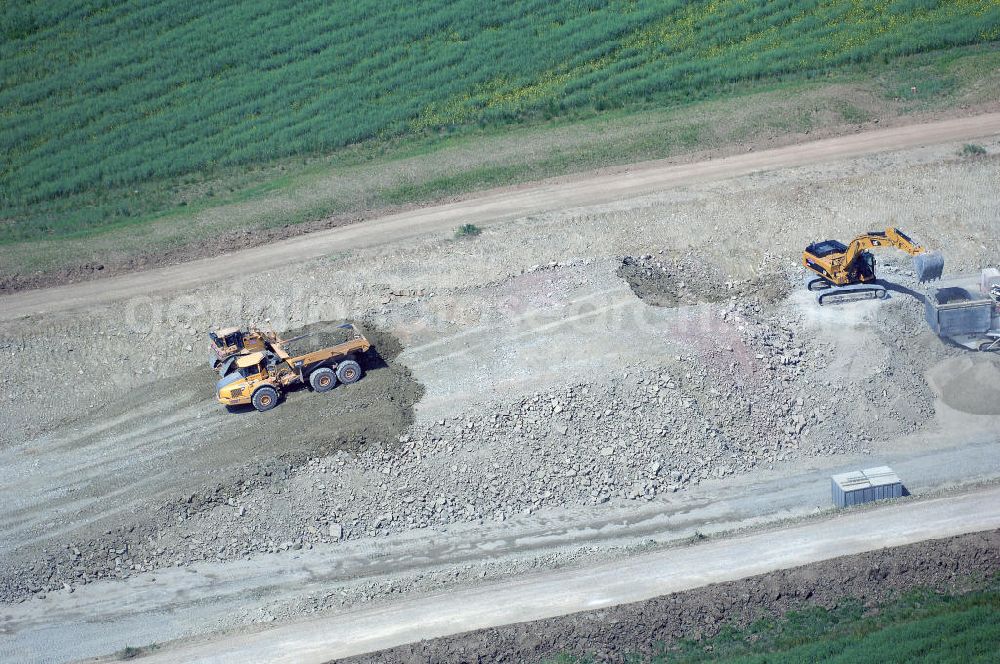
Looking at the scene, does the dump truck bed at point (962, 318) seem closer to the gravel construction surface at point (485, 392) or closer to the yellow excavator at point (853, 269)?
the gravel construction surface at point (485, 392)

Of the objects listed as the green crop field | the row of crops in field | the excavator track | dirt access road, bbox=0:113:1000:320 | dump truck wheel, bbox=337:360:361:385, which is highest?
the row of crops in field

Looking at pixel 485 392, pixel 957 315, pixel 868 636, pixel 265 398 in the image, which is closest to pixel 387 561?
pixel 485 392

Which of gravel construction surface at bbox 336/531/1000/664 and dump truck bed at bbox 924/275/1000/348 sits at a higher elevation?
dump truck bed at bbox 924/275/1000/348

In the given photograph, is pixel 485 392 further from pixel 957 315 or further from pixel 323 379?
pixel 957 315

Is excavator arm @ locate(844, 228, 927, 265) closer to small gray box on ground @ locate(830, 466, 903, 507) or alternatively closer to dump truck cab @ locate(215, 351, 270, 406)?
small gray box on ground @ locate(830, 466, 903, 507)

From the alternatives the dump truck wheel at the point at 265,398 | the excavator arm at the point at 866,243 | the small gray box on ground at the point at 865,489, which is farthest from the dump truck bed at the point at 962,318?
the dump truck wheel at the point at 265,398

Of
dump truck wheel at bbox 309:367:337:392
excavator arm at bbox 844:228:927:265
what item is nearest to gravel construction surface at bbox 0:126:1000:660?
dump truck wheel at bbox 309:367:337:392
